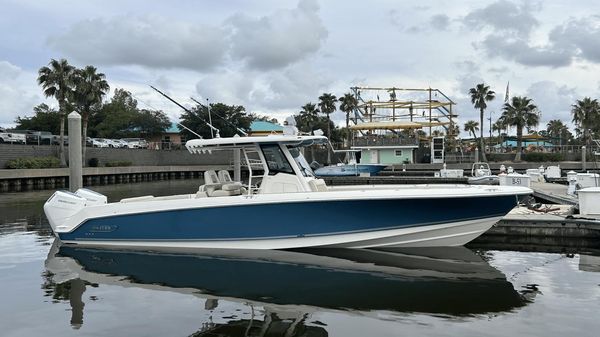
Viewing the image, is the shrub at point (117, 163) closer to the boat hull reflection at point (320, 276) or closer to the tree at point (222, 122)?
the tree at point (222, 122)

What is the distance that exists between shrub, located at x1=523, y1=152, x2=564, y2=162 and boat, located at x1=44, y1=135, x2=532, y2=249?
46.0 meters

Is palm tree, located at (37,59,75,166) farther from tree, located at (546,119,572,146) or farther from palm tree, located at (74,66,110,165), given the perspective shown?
tree, located at (546,119,572,146)

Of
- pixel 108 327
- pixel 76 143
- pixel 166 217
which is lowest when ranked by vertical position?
pixel 108 327

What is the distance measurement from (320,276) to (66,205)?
592 cm

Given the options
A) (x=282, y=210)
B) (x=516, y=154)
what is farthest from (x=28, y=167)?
(x=516, y=154)

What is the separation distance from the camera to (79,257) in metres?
10.6

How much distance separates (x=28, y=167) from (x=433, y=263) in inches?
1345

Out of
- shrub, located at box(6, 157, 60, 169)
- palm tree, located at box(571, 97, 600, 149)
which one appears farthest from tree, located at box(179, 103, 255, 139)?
palm tree, located at box(571, 97, 600, 149)

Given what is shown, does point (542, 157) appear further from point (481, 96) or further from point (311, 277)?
point (311, 277)

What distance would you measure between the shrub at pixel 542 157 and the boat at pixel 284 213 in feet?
151

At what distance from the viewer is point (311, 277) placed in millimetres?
8727

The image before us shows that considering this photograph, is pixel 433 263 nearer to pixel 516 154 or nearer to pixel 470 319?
pixel 470 319

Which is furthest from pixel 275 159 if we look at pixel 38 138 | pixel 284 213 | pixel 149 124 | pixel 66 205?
pixel 149 124

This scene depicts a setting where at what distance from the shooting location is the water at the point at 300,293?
645 cm
